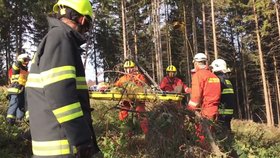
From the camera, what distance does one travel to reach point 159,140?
587 cm

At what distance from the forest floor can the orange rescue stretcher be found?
0.26m

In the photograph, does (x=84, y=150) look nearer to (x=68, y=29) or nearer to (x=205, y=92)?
(x=68, y=29)

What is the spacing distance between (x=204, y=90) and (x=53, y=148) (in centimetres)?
451

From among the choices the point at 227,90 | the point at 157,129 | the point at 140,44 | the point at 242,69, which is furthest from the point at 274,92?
the point at 157,129

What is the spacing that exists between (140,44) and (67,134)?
3187 cm

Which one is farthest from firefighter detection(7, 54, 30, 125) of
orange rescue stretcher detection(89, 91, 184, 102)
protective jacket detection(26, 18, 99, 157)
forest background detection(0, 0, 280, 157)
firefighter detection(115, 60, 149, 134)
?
forest background detection(0, 0, 280, 157)

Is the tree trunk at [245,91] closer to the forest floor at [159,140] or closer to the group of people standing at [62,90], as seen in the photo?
the forest floor at [159,140]

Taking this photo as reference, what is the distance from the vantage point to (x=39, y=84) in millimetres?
3232

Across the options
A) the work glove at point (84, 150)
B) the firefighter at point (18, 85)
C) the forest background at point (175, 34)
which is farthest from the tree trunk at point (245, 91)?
the work glove at point (84, 150)

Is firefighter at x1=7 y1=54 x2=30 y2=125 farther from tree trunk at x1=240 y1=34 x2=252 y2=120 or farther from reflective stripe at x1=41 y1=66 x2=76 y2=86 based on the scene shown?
tree trunk at x1=240 y1=34 x2=252 y2=120

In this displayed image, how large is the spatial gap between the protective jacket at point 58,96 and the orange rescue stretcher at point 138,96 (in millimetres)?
3253

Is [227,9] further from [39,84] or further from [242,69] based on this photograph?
[39,84]

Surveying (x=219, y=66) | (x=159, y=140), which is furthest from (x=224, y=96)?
(x=159, y=140)

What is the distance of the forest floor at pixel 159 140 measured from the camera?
5.88 m
